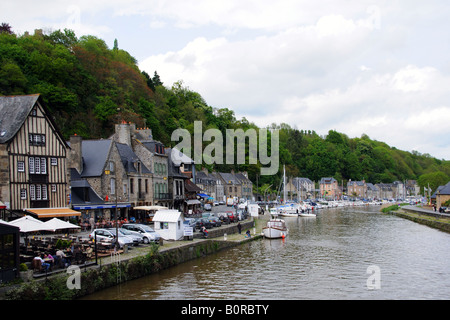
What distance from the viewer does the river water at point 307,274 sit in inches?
834

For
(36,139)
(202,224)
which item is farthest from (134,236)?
(202,224)

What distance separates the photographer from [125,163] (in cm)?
4212

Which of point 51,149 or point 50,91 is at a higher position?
point 50,91

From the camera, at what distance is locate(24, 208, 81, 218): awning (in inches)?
1193

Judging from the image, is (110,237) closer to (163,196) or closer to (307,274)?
(307,274)

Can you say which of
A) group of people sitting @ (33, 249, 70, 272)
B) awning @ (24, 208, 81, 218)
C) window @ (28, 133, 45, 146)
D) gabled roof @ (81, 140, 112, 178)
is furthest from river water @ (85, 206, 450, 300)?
window @ (28, 133, 45, 146)

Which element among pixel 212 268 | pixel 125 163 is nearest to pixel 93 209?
pixel 125 163

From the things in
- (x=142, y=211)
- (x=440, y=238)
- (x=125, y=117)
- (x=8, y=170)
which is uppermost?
(x=125, y=117)

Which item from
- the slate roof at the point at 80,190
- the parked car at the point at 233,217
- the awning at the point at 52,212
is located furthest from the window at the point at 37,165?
the parked car at the point at 233,217

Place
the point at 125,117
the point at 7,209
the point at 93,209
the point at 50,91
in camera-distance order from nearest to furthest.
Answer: the point at 7,209, the point at 93,209, the point at 50,91, the point at 125,117

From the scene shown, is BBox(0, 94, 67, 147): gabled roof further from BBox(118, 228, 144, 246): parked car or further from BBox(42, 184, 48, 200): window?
BBox(118, 228, 144, 246): parked car

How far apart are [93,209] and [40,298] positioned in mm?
20852
